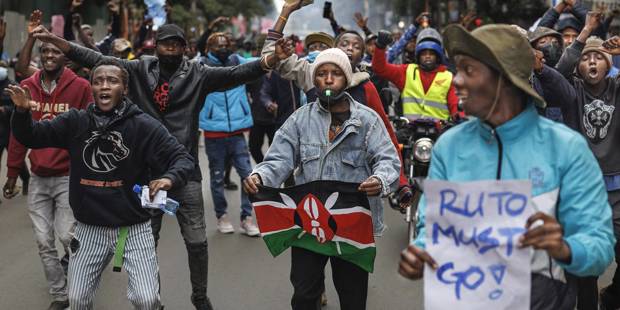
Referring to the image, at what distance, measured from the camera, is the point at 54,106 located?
580cm

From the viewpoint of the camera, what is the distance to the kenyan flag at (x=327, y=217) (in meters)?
4.37

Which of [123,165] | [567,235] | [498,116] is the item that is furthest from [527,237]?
[123,165]

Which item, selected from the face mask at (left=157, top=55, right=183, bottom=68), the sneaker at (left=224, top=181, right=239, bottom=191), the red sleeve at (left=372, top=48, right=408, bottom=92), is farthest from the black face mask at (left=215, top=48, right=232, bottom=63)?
the face mask at (left=157, top=55, right=183, bottom=68)

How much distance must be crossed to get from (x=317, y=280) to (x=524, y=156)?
76.2 inches

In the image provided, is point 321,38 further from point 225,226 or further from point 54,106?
point 54,106

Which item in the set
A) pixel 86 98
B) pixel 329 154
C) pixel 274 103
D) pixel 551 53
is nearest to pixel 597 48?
pixel 551 53

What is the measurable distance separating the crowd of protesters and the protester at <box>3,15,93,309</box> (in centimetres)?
1

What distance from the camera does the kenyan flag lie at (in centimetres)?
437

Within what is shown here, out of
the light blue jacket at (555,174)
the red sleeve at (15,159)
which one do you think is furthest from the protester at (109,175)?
the light blue jacket at (555,174)

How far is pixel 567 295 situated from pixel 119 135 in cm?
260

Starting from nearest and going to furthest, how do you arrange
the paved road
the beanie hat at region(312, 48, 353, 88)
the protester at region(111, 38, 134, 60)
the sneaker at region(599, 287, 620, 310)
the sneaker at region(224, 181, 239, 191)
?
the beanie hat at region(312, 48, 353, 88), the sneaker at region(599, 287, 620, 310), the paved road, the protester at region(111, 38, 134, 60), the sneaker at region(224, 181, 239, 191)

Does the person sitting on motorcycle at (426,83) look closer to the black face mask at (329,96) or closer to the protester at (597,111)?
the protester at (597,111)

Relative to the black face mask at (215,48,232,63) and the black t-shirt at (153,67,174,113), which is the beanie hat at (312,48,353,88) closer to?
the black t-shirt at (153,67,174,113)

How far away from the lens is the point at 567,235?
273cm
